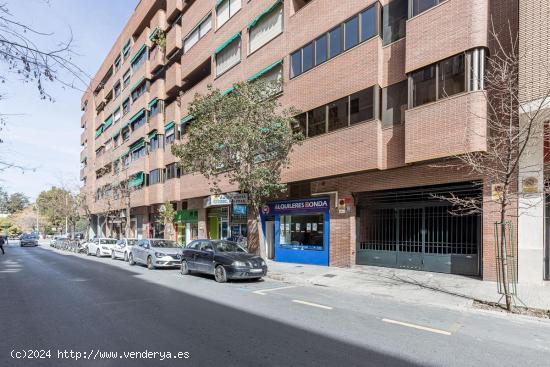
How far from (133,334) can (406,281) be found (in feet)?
29.0

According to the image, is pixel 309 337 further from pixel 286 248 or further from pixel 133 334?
pixel 286 248

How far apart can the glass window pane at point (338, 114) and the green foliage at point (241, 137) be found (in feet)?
4.80

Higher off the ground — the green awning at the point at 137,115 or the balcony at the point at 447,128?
the green awning at the point at 137,115

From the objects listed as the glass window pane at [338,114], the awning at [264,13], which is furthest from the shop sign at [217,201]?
the awning at [264,13]

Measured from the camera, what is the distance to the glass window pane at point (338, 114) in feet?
51.6

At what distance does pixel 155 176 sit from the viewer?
33.8m

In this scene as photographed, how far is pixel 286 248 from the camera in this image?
63.6 feet

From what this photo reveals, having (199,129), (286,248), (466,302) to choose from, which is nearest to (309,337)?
(466,302)

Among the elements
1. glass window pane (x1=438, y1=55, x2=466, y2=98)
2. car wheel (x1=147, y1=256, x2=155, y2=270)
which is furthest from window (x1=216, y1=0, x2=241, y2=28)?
car wheel (x1=147, y1=256, x2=155, y2=270)

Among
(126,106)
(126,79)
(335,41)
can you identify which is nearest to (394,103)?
(335,41)

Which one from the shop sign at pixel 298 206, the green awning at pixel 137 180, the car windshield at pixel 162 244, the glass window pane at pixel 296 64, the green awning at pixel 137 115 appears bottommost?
the car windshield at pixel 162 244

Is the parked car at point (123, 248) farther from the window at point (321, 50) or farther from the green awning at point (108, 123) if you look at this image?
the green awning at point (108, 123)

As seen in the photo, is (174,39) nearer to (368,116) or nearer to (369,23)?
(369,23)

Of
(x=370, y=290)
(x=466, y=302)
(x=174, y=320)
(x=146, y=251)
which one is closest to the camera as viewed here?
(x=174, y=320)
